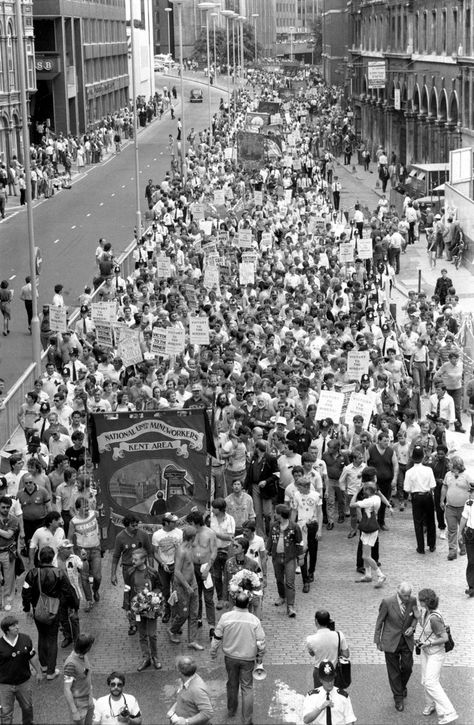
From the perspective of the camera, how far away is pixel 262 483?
16344mm

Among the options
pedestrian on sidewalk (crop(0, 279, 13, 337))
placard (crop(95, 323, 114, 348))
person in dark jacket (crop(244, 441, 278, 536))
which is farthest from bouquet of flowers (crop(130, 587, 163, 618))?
pedestrian on sidewalk (crop(0, 279, 13, 337))

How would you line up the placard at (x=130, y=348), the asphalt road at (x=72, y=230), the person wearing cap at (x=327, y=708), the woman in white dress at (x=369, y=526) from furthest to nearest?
1. the asphalt road at (x=72, y=230)
2. the placard at (x=130, y=348)
3. the woman in white dress at (x=369, y=526)
4. the person wearing cap at (x=327, y=708)

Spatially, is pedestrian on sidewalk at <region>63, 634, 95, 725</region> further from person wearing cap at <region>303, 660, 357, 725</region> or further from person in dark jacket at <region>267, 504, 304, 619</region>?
person in dark jacket at <region>267, 504, 304, 619</region>

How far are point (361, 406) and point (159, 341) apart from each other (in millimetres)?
5018

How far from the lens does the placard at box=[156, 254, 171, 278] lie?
98.4ft

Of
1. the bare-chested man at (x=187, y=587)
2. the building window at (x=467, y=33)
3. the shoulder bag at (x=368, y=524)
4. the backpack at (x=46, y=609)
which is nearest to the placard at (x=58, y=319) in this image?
the shoulder bag at (x=368, y=524)

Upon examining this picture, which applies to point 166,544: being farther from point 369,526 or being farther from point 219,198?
point 219,198

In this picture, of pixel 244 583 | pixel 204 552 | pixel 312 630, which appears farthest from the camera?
pixel 312 630

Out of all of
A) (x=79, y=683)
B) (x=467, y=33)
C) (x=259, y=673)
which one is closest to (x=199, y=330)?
(x=259, y=673)

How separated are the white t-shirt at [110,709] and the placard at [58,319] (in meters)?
13.4

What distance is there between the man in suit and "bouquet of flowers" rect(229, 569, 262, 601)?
1323 mm

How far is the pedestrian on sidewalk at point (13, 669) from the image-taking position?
11.8 meters

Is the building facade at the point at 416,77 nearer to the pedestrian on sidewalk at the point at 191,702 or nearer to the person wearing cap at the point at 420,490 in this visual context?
the person wearing cap at the point at 420,490

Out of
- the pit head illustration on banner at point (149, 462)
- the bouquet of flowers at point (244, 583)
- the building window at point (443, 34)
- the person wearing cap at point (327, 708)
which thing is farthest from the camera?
the building window at point (443, 34)
